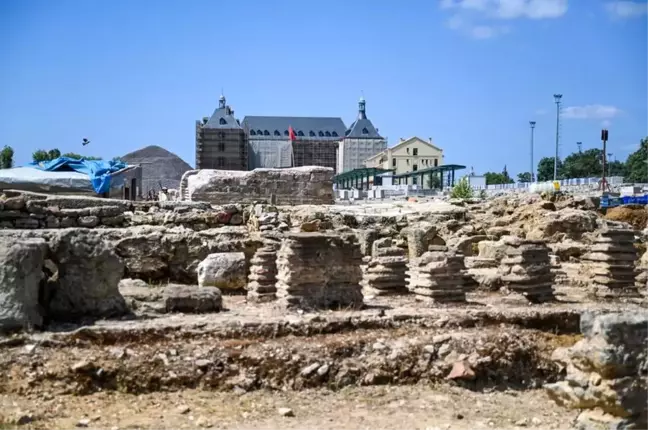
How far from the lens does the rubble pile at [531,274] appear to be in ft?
31.9

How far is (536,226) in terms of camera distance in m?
16.2

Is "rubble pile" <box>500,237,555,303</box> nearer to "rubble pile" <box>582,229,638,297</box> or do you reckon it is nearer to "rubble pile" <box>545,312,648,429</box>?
"rubble pile" <box>582,229,638,297</box>

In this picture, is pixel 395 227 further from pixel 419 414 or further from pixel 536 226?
pixel 419 414

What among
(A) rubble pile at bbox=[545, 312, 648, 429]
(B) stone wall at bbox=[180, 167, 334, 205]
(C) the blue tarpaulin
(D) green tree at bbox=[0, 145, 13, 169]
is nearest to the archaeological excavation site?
(A) rubble pile at bbox=[545, 312, 648, 429]

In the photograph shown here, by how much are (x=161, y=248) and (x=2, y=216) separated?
302 cm

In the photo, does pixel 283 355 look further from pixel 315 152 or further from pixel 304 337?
pixel 315 152

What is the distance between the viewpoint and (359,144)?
84938 millimetres

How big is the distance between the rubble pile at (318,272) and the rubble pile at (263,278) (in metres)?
0.55

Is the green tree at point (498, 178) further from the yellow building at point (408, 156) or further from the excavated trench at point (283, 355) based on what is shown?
the excavated trench at point (283, 355)

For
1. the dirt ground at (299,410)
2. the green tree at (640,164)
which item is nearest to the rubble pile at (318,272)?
the dirt ground at (299,410)

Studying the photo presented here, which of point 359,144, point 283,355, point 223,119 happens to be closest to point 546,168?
point 359,144

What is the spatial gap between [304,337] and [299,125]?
270ft

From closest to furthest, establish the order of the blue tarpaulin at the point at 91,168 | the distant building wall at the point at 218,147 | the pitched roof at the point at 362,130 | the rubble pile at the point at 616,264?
the rubble pile at the point at 616,264 → the blue tarpaulin at the point at 91,168 → the distant building wall at the point at 218,147 → the pitched roof at the point at 362,130

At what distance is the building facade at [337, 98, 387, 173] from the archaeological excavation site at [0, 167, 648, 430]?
7301 centimetres
